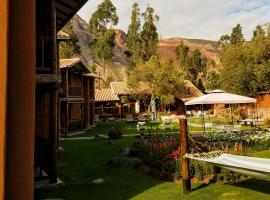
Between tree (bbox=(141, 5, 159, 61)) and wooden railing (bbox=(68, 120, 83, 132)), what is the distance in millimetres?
31459

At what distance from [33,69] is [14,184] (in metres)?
0.99

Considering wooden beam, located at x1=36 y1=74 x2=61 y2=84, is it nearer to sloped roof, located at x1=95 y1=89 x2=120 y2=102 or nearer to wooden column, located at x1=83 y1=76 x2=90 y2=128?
wooden column, located at x1=83 y1=76 x2=90 y2=128

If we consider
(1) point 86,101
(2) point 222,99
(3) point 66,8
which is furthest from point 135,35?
(3) point 66,8

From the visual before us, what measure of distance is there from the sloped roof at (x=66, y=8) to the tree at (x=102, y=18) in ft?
161

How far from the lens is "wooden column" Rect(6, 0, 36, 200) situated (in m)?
2.83

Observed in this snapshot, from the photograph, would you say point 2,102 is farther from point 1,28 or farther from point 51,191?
point 51,191

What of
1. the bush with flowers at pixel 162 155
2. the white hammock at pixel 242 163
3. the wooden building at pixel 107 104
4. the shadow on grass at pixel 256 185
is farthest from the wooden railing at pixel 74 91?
the white hammock at pixel 242 163

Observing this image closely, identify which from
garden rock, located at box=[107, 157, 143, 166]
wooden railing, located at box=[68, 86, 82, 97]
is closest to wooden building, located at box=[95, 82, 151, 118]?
wooden railing, located at box=[68, 86, 82, 97]

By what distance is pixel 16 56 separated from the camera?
2.88m

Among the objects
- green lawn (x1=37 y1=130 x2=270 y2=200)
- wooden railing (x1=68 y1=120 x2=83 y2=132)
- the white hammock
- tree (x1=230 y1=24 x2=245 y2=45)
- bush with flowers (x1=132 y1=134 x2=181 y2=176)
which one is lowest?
green lawn (x1=37 y1=130 x2=270 y2=200)

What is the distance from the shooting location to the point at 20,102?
290cm

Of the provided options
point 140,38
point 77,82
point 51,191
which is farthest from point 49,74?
point 140,38

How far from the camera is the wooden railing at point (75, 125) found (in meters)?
26.7

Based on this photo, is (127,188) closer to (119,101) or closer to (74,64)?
(74,64)
